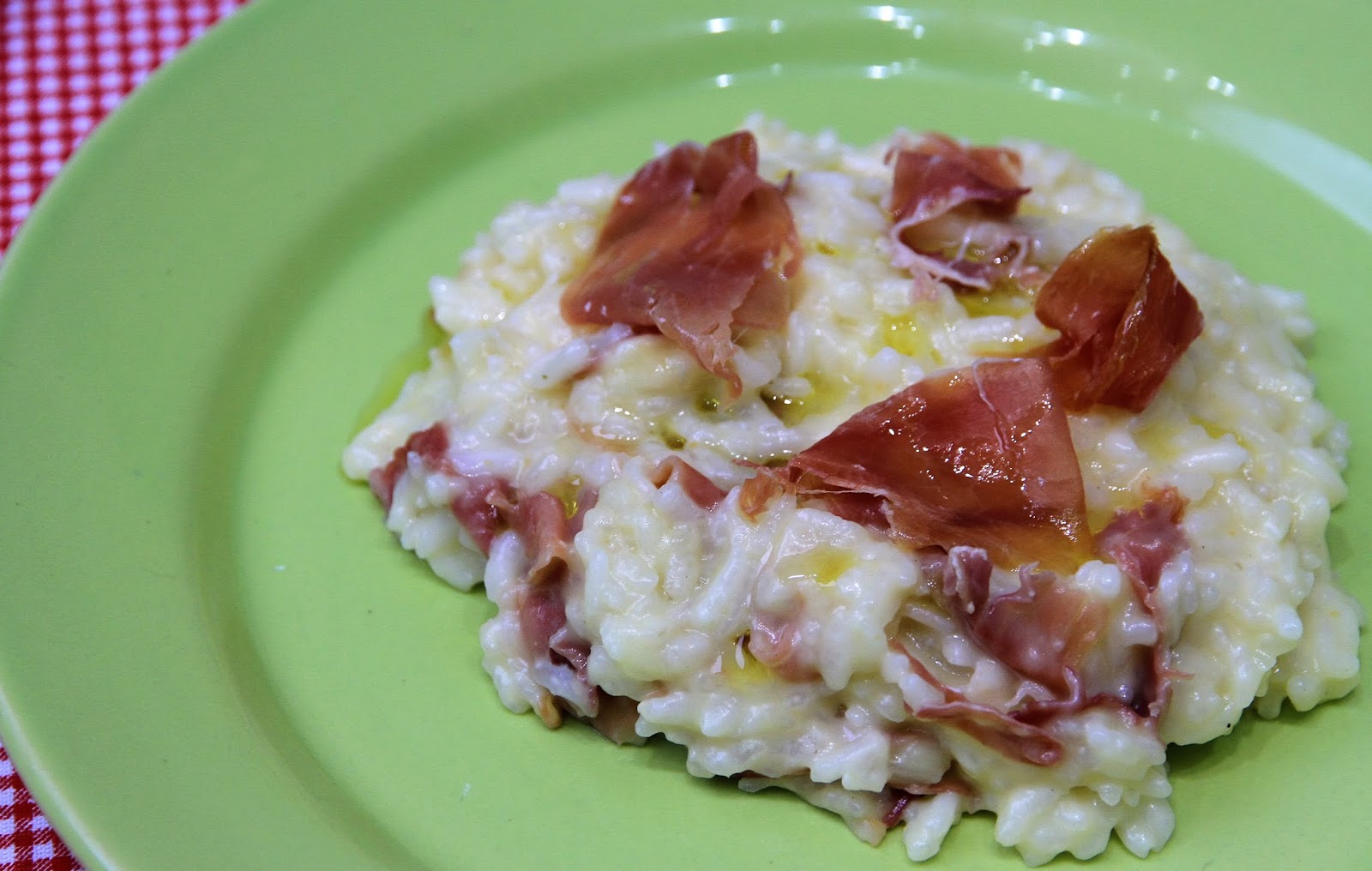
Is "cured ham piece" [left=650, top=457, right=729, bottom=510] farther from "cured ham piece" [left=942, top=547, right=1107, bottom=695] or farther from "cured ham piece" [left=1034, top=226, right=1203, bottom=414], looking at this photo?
"cured ham piece" [left=1034, top=226, right=1203, bottom=414]

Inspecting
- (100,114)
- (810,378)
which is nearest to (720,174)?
(810,378)

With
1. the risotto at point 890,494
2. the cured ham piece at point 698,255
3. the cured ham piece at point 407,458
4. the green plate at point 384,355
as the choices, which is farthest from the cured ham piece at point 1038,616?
the cured ham piece at point 407,458

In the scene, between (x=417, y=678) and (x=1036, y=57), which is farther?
(x=1036, y=57)

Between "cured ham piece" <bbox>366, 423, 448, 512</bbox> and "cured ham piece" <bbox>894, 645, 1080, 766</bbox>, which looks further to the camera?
"cured ham piece" <bbox>366, 423, 448, 512</bbox>

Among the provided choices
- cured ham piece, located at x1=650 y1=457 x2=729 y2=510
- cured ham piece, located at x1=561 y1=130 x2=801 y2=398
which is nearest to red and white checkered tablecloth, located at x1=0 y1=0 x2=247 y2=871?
cured ham piece, located at x1=561 y1=130 x2=801 y2=398

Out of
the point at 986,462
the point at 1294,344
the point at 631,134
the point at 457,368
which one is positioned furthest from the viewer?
the point at 631,134

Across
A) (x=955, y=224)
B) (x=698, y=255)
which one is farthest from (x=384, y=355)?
(x=955, y=224)

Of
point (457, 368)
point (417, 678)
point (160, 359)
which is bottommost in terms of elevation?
point (417, 678)

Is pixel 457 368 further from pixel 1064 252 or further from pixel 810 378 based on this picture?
pixel 1064 252
